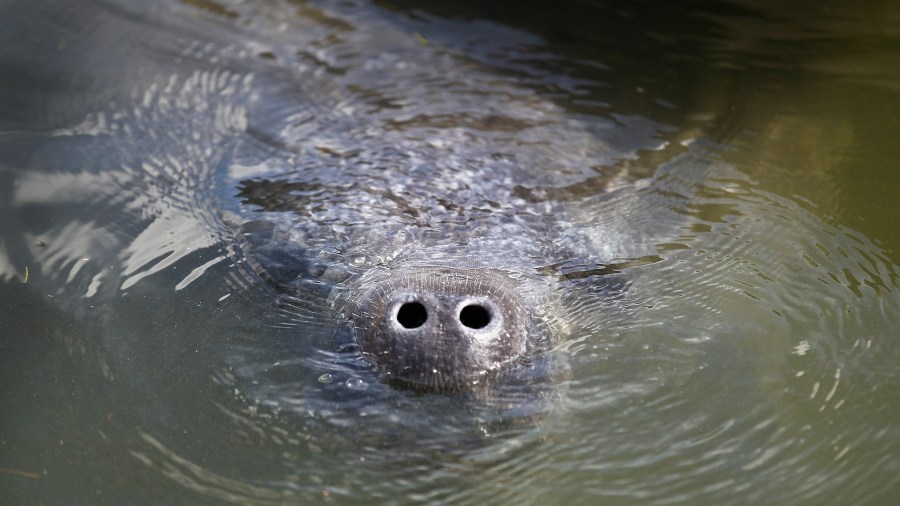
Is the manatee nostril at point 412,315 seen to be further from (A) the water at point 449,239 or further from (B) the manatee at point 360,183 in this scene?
(A) the water at point 449,239

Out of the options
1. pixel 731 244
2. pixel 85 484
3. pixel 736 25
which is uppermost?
pixel 736 25

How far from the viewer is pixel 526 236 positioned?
3201mm

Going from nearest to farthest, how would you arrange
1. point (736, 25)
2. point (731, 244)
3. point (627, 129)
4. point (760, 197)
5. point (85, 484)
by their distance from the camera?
point (85, 484)
point (731, 244)
point (760, 197)
point (627, 129)
point (736, 25)

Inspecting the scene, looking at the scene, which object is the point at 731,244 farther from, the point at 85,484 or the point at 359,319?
the point at 85,484

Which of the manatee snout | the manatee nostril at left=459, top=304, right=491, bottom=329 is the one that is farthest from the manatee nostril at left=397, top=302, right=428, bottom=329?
the manatee nostril at left=459, top=304, right=491, bottom=329

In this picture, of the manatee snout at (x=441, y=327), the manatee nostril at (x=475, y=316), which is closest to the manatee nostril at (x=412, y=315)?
the manatee snout at (x=441, y=327)

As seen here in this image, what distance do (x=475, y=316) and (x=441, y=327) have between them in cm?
15

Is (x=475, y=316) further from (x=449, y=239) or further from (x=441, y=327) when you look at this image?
(x=449, y=239)

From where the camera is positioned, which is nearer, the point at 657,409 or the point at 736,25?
the point at 657,409

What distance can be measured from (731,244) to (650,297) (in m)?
0.50

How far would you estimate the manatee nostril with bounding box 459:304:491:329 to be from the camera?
2625 millimetres

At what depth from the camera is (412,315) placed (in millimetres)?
2617

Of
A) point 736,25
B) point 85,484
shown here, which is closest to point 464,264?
point 85,484

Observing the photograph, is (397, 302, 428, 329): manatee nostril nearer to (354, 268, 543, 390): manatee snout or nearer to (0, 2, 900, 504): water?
(354, 268, 543, 390): manatee snout
